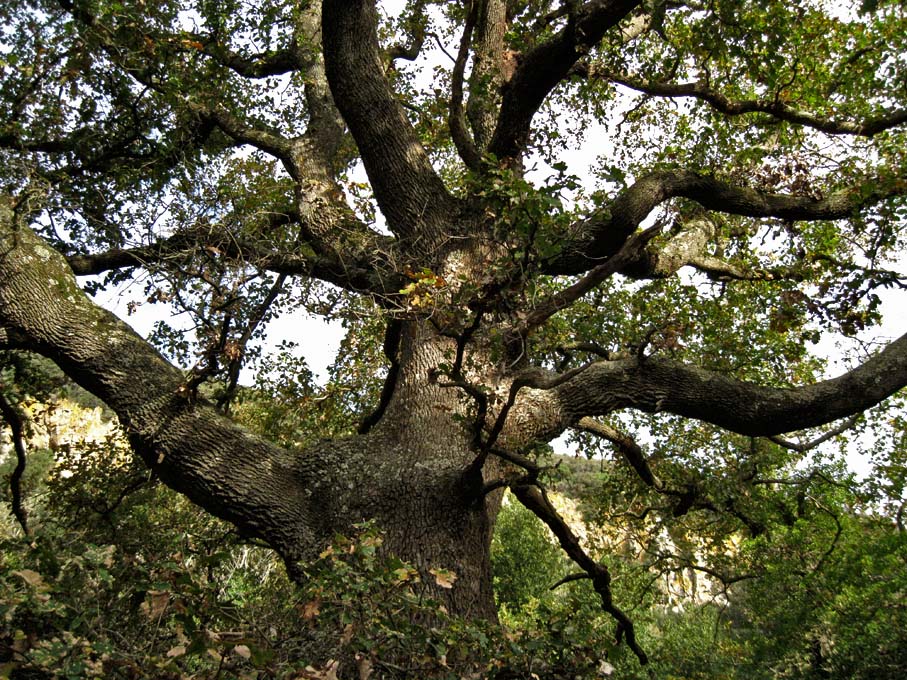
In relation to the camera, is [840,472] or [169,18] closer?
[169,18]

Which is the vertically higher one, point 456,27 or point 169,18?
point 456,27

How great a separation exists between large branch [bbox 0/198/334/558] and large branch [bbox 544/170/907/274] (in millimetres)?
2659

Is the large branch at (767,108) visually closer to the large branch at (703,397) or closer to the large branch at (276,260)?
the large branch at (703,397)

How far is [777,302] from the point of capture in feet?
23.7

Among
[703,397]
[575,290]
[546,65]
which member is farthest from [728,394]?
[546,65]

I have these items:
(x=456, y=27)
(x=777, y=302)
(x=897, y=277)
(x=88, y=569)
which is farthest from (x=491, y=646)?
(x=456, y=27)

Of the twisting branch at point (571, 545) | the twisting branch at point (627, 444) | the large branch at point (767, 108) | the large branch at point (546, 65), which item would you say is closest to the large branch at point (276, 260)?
the large branch at point (546, 65)

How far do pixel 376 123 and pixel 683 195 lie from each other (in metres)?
2.94

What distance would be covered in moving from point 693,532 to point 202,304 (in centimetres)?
640

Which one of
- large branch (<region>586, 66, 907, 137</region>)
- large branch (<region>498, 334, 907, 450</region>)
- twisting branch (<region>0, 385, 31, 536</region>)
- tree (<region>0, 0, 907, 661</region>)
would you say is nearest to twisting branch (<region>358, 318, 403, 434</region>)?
tree (<region>0, 0, 907, 661</region>)

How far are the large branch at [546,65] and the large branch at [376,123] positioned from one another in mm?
728

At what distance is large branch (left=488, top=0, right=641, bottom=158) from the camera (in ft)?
16.1

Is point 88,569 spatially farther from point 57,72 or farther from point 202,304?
point 57,72

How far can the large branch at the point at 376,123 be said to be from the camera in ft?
18.5
